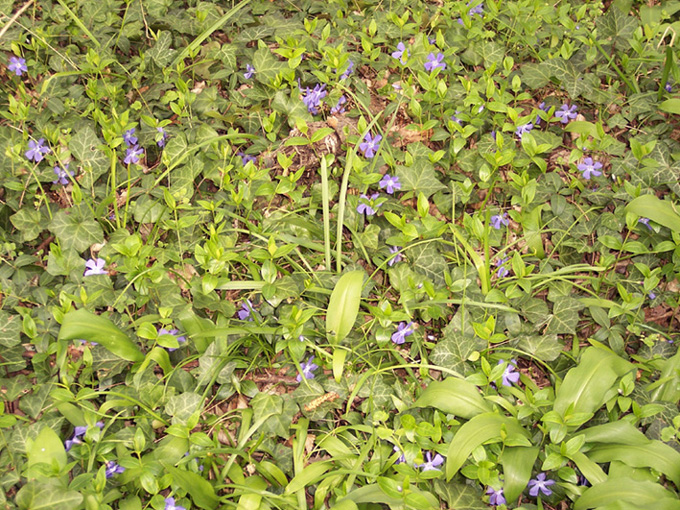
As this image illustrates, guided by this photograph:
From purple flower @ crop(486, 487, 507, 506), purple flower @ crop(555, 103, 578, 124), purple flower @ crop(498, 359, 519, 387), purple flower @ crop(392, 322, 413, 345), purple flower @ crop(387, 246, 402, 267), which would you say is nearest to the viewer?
purple flower @ crop(486, 487, 507, 506)

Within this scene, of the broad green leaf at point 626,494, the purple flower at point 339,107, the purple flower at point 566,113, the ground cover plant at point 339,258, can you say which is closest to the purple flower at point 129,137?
the ground cover plant at point 339,258

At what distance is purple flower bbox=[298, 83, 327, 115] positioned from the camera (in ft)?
9.38

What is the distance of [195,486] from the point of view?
73.0 inches

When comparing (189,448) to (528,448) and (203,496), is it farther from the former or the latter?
(528,448)

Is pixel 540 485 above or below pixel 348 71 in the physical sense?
below

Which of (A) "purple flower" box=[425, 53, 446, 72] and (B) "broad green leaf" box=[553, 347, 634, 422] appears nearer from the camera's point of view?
(B) "broad green leaf" box=[553, 347, 634, 422]

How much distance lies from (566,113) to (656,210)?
0.77 m

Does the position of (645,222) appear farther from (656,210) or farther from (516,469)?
(516,469)

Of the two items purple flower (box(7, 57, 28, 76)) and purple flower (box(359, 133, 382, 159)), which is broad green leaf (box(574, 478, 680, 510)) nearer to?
purple flower (box(359, 133, 382, 159))

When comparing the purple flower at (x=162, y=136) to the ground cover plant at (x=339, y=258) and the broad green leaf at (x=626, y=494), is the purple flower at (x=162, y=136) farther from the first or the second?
the broad green leaf at (x=626, y=494)

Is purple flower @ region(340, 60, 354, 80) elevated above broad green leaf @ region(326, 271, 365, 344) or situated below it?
above

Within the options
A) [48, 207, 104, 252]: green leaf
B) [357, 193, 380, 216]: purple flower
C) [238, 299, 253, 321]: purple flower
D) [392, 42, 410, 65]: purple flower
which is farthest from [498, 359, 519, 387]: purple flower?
[48, 207, 104, 252]: green leaf

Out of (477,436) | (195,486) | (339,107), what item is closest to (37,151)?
(339,107)

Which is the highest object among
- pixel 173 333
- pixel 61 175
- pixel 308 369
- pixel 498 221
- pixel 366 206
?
pixel 61 175
